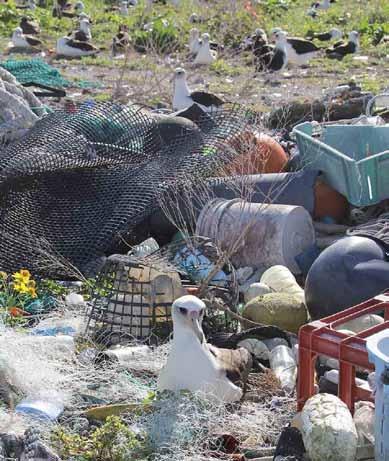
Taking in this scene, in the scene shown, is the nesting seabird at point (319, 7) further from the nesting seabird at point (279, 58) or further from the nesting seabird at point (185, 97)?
the nesting seabird at point (185, 97)

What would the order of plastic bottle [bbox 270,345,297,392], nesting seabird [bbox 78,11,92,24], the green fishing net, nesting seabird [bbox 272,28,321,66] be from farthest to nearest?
1. nesting seabird [bbox 78,11,92,24]
2. nesting seabird [bbox 272,28,321,66]
3. the green fishing net
4. plastic bottle [bbox 270,345,297,392]

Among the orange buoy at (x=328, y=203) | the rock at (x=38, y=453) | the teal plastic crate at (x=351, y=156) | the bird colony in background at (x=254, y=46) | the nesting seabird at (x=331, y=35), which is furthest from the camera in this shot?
the nesting seabird at (x=331, y=35)

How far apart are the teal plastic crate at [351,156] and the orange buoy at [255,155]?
0.71 ft

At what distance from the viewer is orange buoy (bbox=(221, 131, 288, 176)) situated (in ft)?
19.0

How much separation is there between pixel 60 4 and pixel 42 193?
14635 millimetres

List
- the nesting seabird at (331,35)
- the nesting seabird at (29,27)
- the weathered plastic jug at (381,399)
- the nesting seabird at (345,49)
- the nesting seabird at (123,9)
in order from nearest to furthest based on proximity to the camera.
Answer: the weathered plastic jug at (381,399) < the nesting seabird at (345,49) < the nesting seabird at (331,35) < the nesting seabird at (29,27) < the nesting seabird at (123,9)

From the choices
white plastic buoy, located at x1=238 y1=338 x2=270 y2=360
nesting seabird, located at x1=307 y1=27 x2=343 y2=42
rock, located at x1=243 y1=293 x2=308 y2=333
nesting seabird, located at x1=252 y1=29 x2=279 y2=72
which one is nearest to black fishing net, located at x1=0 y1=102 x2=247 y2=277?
rock, located at x1=243 y1=293 x2=308 y2=333

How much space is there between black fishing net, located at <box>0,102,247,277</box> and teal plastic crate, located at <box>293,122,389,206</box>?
499mm

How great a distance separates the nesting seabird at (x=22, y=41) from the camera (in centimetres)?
1482

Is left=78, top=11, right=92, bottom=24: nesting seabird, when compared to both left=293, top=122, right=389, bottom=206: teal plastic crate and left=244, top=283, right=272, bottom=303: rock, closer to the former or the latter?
left=293, top=122, right=389, bottom=206: teal plastic crate

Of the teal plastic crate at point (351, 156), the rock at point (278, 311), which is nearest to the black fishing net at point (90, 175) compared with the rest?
the teal plastic crate at point (351, 156)

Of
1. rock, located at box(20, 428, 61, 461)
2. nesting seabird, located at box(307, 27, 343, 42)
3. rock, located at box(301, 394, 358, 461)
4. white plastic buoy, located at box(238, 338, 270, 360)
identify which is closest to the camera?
rock, located at box(301, 394, 358, 461)

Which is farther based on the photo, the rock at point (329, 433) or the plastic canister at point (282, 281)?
the plastic canister at point (282, 281)

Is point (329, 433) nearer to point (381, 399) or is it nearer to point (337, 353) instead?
point (381, 399)
